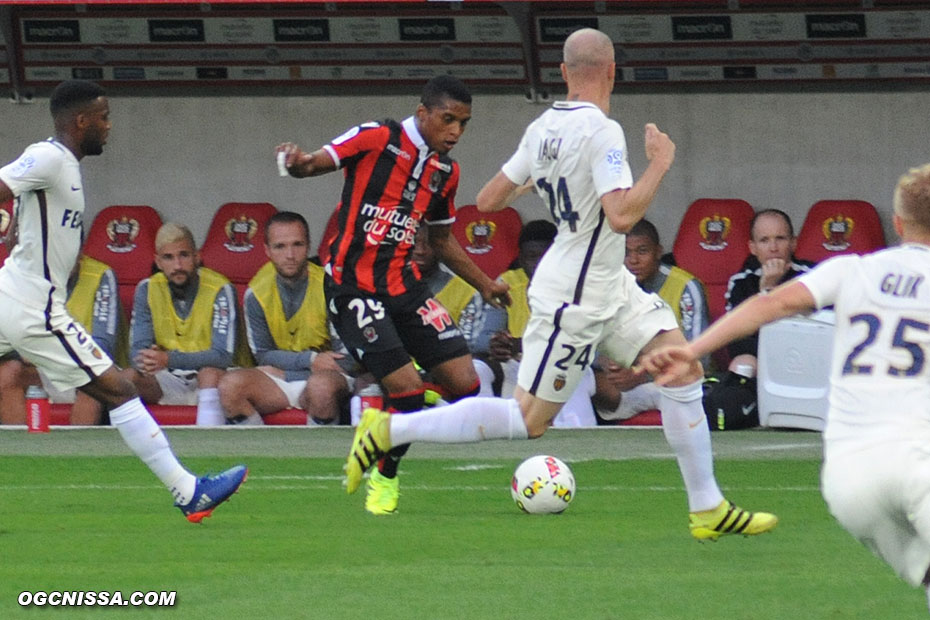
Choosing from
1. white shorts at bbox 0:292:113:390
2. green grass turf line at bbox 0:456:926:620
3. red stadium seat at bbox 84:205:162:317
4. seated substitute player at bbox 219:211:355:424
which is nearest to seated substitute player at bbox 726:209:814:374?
green grass turf line at bbox 0:456:926:620

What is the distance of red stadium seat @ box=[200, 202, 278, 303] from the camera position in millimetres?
13000

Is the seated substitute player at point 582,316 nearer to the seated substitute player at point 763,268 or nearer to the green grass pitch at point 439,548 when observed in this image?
the green grass pitch at point 439,548

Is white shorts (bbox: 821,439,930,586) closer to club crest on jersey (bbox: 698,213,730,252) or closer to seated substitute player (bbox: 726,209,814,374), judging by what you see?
seated substitute player (bbox: 726,209,814,374)

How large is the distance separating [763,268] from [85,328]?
14.6 ft

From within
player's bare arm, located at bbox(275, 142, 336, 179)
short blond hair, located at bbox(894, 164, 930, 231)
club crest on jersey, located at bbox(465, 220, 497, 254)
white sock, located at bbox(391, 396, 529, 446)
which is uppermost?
player's bare arm, located at bbox(275, 142, 336, 179)

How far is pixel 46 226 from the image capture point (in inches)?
290

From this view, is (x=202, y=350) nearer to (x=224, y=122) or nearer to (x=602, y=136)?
(x=224, y=122)

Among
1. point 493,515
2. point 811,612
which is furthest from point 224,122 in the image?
point 811,612

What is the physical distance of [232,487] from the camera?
720cm

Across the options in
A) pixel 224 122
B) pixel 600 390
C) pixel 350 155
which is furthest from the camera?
pixel 224 122

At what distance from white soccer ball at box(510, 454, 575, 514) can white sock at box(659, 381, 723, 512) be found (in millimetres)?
909

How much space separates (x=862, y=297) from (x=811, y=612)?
127 centimetres

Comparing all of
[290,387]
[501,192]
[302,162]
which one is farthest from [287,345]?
[501,192]

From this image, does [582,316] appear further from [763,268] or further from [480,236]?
[480,236]
